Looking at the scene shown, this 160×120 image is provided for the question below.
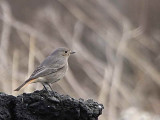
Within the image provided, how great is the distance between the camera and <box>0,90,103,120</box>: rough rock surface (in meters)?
3.26

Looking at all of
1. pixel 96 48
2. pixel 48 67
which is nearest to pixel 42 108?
pixel 48 67

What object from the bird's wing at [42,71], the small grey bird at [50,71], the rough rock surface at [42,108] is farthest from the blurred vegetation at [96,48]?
the rough rock surface at [42,108]

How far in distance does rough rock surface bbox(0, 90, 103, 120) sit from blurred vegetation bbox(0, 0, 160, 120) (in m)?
2.64

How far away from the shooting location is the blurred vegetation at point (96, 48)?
712 cm

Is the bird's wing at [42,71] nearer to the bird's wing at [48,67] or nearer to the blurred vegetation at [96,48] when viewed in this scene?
the bird's wing at [48,67]

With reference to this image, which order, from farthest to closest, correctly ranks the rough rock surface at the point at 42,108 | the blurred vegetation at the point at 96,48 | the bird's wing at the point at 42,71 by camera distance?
the blurred vegetation at the point at 96,48, the bird's wing at the point at 42,71, the rough rock surface at the point at 42,108

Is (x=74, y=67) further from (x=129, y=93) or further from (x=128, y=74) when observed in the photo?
(x=129, y=93)

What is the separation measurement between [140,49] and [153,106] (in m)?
1.43

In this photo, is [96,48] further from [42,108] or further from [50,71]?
[42,108]

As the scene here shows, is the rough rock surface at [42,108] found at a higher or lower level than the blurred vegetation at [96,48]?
lower

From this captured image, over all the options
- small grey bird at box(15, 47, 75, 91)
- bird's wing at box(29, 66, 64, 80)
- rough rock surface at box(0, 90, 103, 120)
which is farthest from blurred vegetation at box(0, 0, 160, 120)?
rough rock surface at box(0, 90, 103, 120)

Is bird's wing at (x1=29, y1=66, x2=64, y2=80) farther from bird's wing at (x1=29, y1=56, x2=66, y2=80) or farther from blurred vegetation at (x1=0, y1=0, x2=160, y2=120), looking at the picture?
blurred vegetation at (x1=0, y1=0, x2=160, y2=120)

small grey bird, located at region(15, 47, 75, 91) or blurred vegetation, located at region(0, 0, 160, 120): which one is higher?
blurred vegetation, located at region(0, 0, 160, 120)

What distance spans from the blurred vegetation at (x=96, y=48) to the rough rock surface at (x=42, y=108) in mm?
2640
